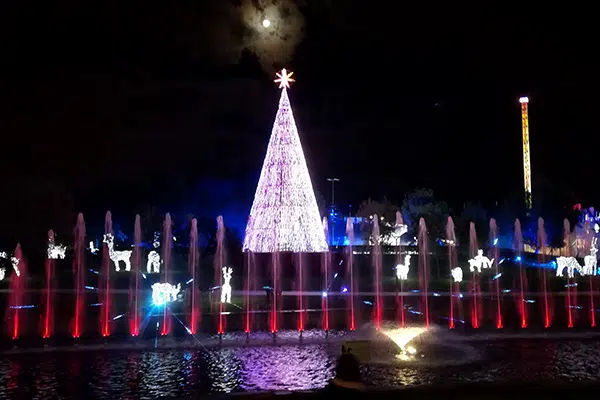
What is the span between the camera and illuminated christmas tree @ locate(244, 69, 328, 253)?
28.3m

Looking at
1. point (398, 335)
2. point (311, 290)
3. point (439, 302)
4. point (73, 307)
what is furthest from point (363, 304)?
point (73, 307)

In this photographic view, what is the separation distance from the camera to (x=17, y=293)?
27062 mm

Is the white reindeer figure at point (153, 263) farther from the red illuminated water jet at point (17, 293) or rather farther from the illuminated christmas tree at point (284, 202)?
the illuminated christmas tree at point (284, 202)

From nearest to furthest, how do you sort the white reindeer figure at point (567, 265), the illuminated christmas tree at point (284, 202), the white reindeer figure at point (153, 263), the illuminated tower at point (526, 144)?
1. the illuminated christmas tree at point (284, 202)
2. the white reindeer figure at point (567, 265)
3. the white reindeer figure at point (153, 263)
4. the illuminated tower at point (526, 144)

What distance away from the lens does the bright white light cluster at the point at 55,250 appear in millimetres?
38500

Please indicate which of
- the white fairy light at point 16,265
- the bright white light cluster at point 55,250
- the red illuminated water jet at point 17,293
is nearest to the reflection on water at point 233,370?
the red illuminated water jet at point 17,293

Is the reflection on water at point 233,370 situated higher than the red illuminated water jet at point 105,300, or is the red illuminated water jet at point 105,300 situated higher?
the red illuminated water jet at point 105,300

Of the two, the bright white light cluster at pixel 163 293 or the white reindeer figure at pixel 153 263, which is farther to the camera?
the white reindeer figure at pixel 153 263

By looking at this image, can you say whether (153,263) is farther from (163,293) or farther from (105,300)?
(163,293)

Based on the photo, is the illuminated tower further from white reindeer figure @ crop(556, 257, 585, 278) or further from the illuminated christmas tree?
the illuminated christmas tree

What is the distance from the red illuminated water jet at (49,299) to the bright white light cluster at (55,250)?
0.10 metres

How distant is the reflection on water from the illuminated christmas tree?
47.1 feet

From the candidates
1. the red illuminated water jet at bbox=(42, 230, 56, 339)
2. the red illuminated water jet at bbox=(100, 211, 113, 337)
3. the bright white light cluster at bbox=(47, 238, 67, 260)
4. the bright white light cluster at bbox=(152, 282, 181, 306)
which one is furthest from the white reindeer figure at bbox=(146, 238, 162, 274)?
the bright white light cluster at bbox=(152, 282, 181, 306)

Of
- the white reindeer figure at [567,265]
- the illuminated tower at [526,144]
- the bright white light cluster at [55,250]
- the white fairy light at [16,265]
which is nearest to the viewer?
the white fairy light at [16,265]
